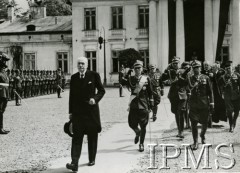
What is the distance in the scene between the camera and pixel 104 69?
41312mm

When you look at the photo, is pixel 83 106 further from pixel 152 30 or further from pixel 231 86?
pixel 152 30

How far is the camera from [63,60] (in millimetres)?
44938

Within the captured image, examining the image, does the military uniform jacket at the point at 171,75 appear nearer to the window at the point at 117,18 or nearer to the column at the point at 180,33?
the column at the point at 180,33

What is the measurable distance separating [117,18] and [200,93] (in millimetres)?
33352

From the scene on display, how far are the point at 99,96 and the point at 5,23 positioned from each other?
4432 cm

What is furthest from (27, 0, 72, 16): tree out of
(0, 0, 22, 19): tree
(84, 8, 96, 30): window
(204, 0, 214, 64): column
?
(204, 0, 214, 64): column

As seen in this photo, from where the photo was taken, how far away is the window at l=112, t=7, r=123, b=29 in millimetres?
42250

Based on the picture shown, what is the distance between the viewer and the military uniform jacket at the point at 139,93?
30.1ft

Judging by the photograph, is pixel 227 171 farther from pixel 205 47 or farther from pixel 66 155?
pixel 205 47

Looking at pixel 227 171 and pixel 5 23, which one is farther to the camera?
pixel 5 23

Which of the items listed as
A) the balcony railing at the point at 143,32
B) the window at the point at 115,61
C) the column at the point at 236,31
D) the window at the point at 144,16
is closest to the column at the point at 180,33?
the balcony railing at the point at 143,32

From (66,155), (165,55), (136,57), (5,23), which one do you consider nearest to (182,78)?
(66,155)

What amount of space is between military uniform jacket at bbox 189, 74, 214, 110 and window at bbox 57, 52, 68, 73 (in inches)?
1413

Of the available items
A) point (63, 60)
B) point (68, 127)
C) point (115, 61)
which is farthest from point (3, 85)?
point (63, 60)
